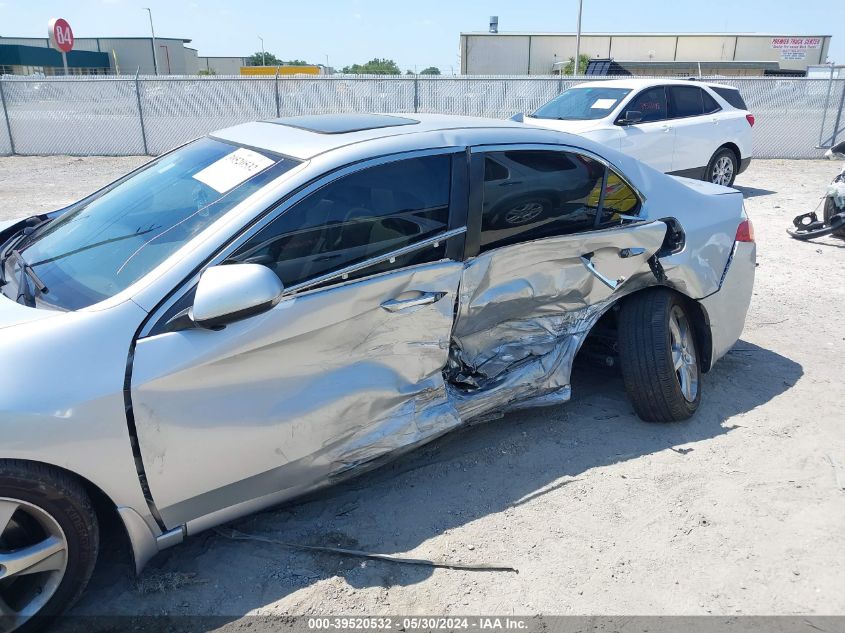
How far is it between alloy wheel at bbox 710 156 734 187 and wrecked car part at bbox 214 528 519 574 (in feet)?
33.4

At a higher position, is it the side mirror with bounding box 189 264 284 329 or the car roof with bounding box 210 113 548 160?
the car roof with bounding box 210 113 548 160

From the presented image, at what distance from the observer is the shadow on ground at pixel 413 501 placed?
9.00 feet

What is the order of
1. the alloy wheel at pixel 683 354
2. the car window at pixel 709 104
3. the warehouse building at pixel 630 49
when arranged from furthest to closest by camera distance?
the warehouse building at pixel 630 49, the car window at pixel 709 104, the alloy wheel at pixel 683 354

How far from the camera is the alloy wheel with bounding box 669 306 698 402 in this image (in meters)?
4.02

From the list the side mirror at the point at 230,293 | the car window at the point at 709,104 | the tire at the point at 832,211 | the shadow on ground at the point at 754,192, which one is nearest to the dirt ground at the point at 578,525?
the side mirror at the point at 230,293

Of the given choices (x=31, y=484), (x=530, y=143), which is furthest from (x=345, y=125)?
(x=31, y=484)

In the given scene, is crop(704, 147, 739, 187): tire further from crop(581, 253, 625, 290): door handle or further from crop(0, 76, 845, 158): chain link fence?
crop(581, 253, 625, 290): door handle

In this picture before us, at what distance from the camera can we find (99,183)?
42.1 ft

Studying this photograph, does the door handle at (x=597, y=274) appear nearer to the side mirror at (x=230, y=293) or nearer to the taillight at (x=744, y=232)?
the taillight at (x=744, y=232)

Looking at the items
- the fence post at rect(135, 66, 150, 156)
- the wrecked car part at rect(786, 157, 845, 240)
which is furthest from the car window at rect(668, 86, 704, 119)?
the fence post at rect(135, 66, 150, 156)

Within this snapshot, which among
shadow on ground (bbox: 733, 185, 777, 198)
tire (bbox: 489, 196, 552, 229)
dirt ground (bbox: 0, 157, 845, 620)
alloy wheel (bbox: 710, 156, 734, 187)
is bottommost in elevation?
dirt ground (bbox: 0, 157, 845, 620)

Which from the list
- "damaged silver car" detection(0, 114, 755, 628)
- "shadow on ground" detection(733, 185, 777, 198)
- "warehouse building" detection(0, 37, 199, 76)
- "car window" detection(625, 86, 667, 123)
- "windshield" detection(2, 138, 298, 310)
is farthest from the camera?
"warehouse building" detection(0, 37, 199, 76)

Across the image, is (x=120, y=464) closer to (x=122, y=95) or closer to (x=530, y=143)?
(x=530, y=143)

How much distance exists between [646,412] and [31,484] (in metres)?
3.09
